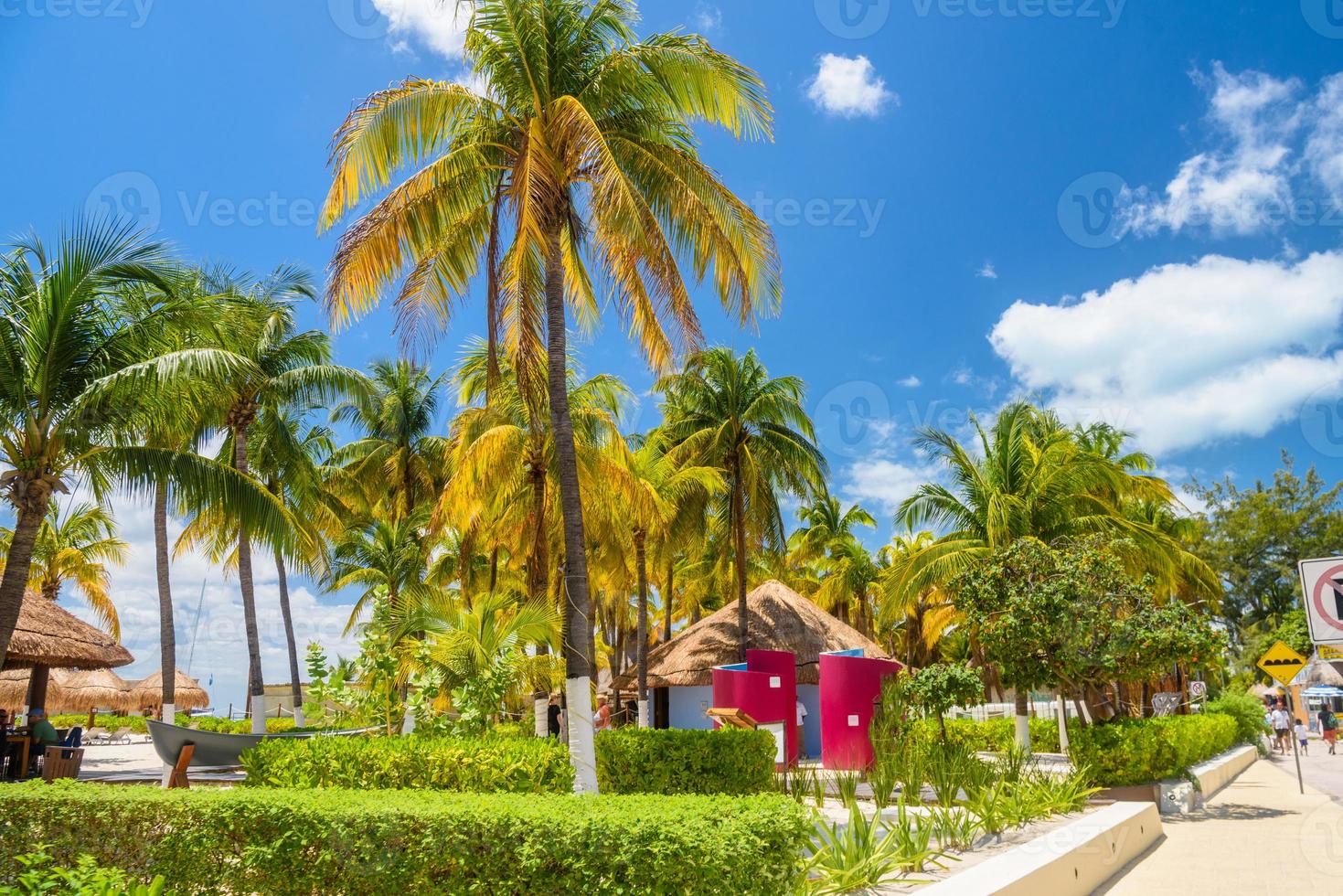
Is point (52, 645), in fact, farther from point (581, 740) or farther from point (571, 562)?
point (581, 740)

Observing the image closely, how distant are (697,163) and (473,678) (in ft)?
25.1

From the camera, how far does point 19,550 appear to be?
10.2 meters

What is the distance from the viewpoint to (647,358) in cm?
1284

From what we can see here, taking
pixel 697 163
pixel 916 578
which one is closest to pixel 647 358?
pixel 697 163

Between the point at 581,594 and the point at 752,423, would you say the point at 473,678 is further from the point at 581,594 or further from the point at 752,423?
the point at 752,423

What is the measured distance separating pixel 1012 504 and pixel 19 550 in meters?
18.6

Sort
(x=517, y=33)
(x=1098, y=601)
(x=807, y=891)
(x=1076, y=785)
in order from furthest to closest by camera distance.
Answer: (x=1098, y=601) < (x=1076, y=785) < (x=517, y=33) < (x=807, y=891)

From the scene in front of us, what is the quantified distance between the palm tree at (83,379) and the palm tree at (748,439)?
15046 millimetres

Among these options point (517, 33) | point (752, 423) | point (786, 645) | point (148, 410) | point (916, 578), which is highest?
point (517, 33)

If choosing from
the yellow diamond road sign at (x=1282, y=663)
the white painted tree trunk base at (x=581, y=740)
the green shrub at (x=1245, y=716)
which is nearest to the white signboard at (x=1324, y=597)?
the white painted tree trunk base at (x=581, y=740)

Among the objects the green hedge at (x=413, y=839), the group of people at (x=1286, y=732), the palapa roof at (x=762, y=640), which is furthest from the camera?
the group of people at (x=1286, y=732)

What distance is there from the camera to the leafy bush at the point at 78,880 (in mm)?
4297

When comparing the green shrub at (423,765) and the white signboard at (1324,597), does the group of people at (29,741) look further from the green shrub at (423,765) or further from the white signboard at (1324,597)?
the white signboard at (1324,597)

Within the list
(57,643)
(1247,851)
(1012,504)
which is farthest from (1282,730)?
(57,643)
